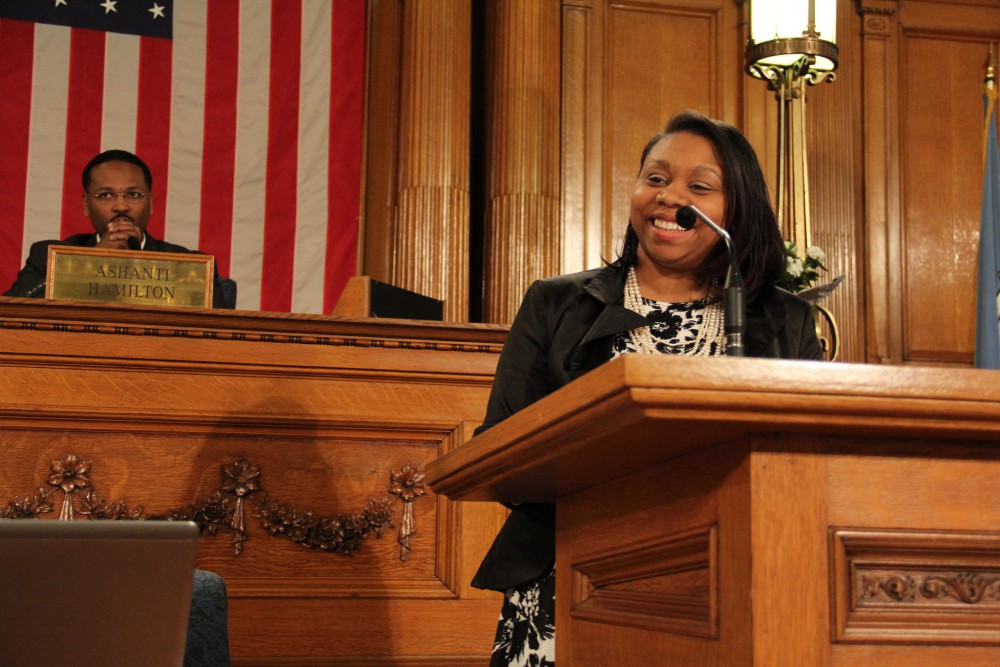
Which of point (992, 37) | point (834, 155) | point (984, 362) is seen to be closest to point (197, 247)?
point (834, 155)

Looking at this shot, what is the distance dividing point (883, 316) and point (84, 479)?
12.1ft

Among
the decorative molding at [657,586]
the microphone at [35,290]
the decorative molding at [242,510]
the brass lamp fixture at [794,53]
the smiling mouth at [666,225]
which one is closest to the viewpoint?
the decorative molding at [657,586]

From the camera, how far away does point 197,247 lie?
490 centimetres

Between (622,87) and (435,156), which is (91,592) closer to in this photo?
(435,156)

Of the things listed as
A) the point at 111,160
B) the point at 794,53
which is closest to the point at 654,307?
the point at 794,53

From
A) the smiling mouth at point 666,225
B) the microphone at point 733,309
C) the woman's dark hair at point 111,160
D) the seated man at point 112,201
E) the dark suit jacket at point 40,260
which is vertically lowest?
the microphone at point 733,309

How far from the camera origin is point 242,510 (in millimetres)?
2619

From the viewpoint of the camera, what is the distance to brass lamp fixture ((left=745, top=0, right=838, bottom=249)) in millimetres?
4305

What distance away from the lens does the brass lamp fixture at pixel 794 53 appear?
4.30 m

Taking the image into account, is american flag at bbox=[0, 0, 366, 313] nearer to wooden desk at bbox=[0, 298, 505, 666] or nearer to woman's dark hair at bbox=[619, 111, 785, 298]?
wooden desk at bbox=[0, 298, 505, 666]

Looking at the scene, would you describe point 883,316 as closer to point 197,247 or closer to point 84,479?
point 197,247

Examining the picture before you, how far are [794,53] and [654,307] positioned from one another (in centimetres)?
279

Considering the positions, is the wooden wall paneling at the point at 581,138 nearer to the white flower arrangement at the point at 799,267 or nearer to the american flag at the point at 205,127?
the american flag at the point at 205,127

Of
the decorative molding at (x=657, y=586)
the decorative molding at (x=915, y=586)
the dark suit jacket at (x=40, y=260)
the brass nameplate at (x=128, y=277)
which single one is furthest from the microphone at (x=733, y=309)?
the dark suit jacket at (x=40, y=260)
